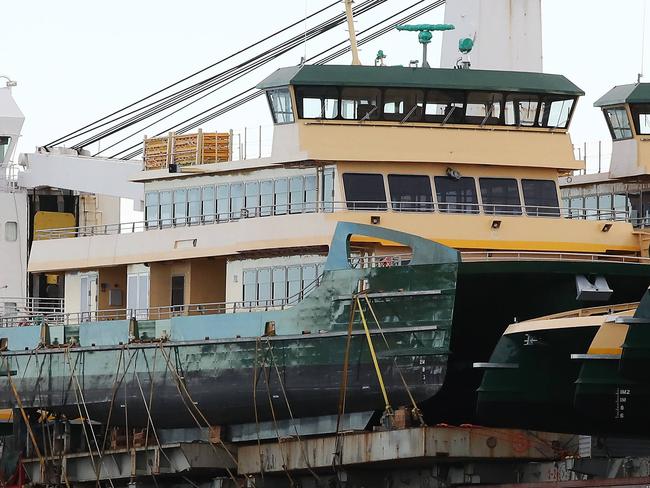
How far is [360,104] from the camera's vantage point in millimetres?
37406

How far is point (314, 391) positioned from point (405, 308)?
2.34m

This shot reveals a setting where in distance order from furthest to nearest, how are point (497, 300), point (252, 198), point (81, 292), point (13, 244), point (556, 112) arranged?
1. point (13, 244)
2. point (81, 292)
3. point (252, 198)
4. point (556, 112)
5. point (497, 300)

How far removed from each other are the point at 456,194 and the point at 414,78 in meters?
2.29

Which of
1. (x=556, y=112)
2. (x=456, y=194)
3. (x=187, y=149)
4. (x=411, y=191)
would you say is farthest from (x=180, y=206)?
(x=556, y=112)

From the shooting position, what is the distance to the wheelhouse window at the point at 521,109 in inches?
1492

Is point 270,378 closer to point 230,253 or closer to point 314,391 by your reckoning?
point 314,391

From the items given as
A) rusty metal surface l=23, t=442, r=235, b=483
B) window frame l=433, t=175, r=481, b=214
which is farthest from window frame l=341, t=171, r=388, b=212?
rusty metal surface l=23, t=442, r=235, b=483

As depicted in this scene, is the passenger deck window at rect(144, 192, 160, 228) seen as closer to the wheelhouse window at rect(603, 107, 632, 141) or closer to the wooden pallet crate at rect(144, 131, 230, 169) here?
the wooden pallet crate at rect(144, 131, 230, 169)

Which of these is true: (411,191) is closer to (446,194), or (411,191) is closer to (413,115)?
(446,194)

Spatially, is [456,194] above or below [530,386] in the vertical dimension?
above

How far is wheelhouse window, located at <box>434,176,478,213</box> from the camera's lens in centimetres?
3712

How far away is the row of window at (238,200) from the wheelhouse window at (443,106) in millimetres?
2231

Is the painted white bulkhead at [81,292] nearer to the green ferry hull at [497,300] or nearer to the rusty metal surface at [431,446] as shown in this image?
the rusty metal surface at [431,446]

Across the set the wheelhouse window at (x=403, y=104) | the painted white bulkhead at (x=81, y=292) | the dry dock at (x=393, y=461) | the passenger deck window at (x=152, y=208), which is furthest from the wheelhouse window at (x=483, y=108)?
the painted white bulkhead at (x=81, y=292)
